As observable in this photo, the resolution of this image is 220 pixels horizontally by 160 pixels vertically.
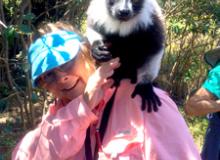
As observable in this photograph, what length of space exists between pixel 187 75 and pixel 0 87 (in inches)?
117

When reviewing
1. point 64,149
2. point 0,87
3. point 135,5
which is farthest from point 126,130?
point 0,87

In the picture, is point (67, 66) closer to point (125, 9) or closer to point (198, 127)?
point (125, 9)

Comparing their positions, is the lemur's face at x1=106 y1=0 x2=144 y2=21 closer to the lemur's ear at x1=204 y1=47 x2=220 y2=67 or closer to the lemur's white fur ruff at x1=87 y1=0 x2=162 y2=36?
the lemur's white fur ruff at x1=87 y1=0 x2=162 y2=36

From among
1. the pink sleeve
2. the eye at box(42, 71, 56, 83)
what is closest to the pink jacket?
the pink sleeve

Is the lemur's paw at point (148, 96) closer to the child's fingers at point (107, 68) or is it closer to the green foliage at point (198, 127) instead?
the child's fingers at point (107, 68)

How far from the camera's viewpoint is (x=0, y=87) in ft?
15.1

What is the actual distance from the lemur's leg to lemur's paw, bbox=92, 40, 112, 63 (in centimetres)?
18

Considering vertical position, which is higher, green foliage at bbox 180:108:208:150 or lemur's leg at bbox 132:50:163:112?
lemur's leg at bbox 132:50:163:112

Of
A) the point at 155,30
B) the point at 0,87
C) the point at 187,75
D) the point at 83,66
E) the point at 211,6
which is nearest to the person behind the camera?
the point at 83,66

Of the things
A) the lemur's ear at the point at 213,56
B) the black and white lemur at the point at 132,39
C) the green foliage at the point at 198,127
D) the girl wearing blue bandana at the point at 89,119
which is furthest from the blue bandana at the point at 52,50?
the green foliage at the point at 198,127

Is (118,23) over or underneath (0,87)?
over

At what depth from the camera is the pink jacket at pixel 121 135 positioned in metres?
1.80

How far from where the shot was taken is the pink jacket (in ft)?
5.90

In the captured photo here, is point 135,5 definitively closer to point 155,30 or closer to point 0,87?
point 155,30
